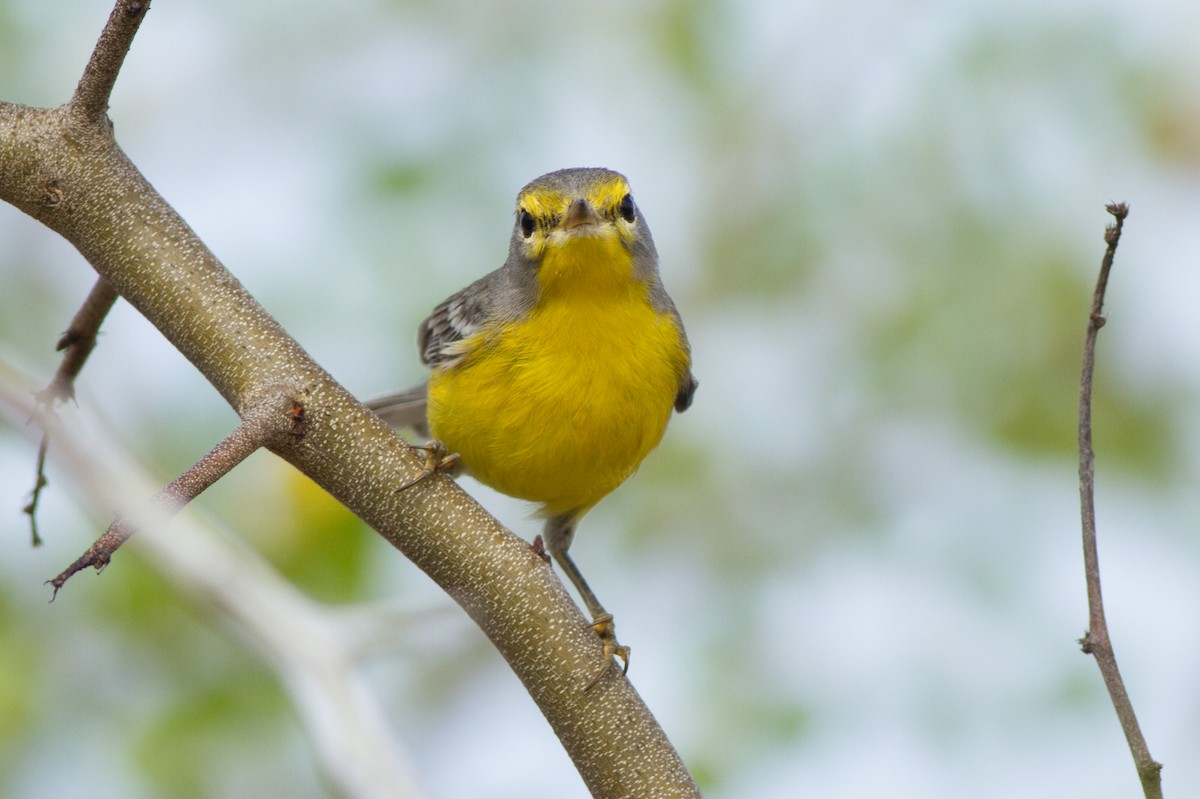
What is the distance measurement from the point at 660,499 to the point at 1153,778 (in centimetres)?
509

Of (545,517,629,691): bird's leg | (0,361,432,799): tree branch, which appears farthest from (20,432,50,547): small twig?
(545,517,629,691): bird's leg

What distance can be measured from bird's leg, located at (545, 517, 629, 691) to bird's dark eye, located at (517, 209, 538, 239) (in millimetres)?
1368

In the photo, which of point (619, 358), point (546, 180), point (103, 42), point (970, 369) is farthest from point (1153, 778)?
point (970, 369)

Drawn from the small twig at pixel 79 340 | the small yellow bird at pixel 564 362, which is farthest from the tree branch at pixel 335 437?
the small yellow bird at pixel 564 362

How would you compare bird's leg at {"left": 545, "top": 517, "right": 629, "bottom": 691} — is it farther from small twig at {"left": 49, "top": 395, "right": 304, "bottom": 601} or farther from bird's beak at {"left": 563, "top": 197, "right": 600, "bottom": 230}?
small twig at {"left": 49, "top": 395, "right": 304, "bottom": 601}

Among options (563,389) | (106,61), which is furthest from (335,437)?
(563,389)

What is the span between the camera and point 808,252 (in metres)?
7.81

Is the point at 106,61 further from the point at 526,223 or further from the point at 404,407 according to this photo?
the point at 404,407

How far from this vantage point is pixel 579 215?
5.32m

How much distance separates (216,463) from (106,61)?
1031mm

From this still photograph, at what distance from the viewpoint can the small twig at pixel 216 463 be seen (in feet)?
7.39

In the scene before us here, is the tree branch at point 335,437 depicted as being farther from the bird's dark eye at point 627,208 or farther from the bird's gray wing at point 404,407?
the bird's gray wing at point 404,407

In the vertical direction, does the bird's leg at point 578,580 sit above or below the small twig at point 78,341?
above

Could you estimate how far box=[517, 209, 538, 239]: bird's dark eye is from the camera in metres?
5.55
